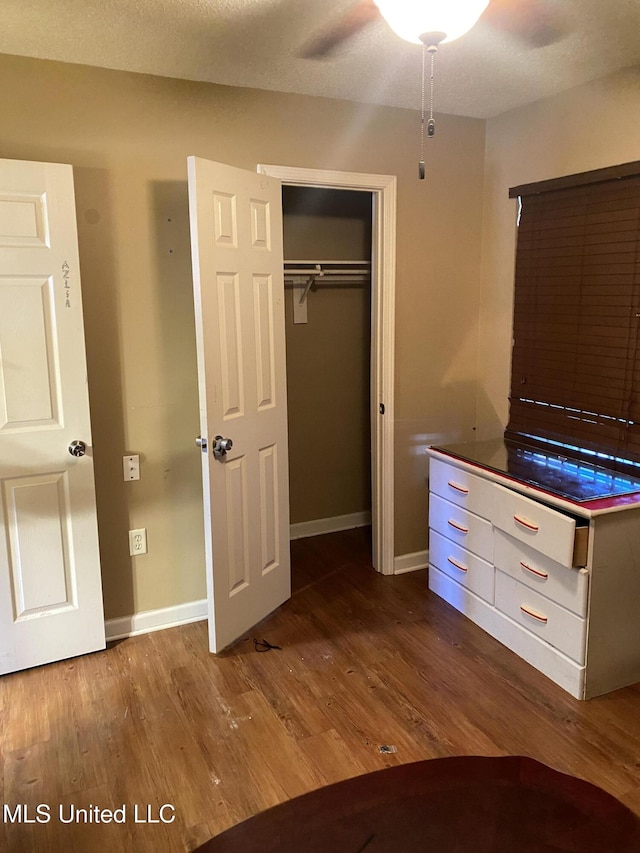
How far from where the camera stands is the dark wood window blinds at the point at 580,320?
2.61m

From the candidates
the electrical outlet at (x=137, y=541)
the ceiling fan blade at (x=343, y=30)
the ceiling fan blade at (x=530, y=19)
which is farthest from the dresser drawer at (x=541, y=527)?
the ceiling fan blade at (x=343, y=30)

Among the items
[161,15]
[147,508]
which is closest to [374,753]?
[147,508]

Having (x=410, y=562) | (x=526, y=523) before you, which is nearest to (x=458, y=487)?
(x=526, y=523)

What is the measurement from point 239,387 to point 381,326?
3.03 ft

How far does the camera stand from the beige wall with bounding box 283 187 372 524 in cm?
384

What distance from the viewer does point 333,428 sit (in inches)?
162

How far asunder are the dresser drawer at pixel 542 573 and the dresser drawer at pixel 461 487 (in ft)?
0.52

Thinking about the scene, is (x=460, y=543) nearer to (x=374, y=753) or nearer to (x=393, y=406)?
(x=393, y=406)

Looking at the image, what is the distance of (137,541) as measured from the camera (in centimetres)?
285

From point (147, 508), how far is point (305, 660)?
3.15ft

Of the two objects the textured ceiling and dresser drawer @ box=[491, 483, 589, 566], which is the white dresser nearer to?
dresser drawer @ box=[491, 483, 589, 566]

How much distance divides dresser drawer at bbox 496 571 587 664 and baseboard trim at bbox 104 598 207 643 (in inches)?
54.6

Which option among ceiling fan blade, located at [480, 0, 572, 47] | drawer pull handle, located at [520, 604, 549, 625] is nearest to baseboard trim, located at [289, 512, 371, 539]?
drawer pull handle, located at [520, 604, 549, 625]

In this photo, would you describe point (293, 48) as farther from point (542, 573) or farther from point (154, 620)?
point (154, 620)
